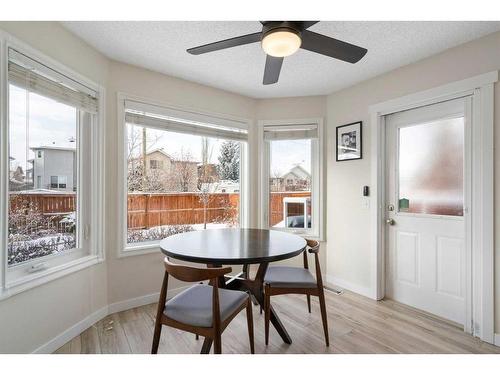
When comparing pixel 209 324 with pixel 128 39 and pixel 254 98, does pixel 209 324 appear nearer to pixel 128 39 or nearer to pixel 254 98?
pixel 128 39

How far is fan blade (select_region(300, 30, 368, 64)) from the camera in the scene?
5.16ft

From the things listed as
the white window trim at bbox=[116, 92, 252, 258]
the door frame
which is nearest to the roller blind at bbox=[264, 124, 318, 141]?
the white window trim at bbox=[116, 92, 252, 258]

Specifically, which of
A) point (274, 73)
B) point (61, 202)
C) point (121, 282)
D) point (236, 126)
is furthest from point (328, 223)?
point (61, 202)

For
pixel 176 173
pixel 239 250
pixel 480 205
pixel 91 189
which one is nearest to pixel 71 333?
pixel 91 189

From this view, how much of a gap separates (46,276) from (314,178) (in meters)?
2.91

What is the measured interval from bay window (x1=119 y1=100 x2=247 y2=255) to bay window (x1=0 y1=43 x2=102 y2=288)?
1.11 ft

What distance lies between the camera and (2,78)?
156cm

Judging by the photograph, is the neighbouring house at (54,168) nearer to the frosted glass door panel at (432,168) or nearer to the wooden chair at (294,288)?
the wooden chair at (294,288)

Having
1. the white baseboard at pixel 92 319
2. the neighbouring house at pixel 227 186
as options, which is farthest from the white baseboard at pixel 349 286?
the white baseboard at pixel 92 319

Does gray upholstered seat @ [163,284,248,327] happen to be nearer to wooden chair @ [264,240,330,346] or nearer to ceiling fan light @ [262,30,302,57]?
wooden chair @ [264,240,330,346]

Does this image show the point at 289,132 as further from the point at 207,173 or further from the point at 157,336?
the point at 157,336

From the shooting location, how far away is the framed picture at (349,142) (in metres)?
3.01

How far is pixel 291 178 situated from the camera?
3.58 metres

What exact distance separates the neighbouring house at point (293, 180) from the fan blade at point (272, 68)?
5.36 feet
